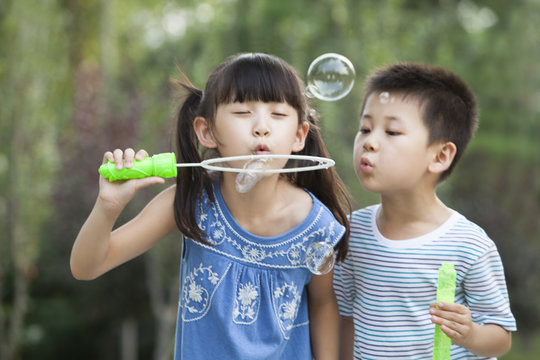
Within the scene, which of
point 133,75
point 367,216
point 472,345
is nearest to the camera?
point 472,345

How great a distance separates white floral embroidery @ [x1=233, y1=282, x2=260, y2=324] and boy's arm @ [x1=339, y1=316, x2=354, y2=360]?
1.27 feet

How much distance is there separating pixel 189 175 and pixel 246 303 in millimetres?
413

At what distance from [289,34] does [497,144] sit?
3.94 metres

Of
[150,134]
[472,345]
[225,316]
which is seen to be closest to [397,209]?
[472,345]

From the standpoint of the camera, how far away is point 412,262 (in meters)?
1.79

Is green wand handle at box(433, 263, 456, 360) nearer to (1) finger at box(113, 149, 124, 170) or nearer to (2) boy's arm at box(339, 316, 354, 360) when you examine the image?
(2) boy's arm at box(339, 316, 354, 360)

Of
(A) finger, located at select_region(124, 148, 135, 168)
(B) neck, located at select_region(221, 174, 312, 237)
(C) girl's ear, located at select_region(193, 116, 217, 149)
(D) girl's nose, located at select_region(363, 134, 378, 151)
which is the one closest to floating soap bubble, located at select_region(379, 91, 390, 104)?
(D) girl's nose, located at select_region(363, 134, 378, 151)

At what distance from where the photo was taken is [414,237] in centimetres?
183

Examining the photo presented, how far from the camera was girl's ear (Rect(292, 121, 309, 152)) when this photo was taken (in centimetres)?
176

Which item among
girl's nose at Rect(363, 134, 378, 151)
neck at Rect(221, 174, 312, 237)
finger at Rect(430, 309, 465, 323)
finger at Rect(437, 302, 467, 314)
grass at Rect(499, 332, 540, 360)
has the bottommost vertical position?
grass at Rect(499, 332, 540, 360)

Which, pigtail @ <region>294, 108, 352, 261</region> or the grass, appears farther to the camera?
the grass

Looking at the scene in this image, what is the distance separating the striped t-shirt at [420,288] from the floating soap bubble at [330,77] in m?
0.58

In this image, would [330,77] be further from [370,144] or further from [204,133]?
[204,133]

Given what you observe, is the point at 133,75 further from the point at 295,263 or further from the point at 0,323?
the point at 295,263
